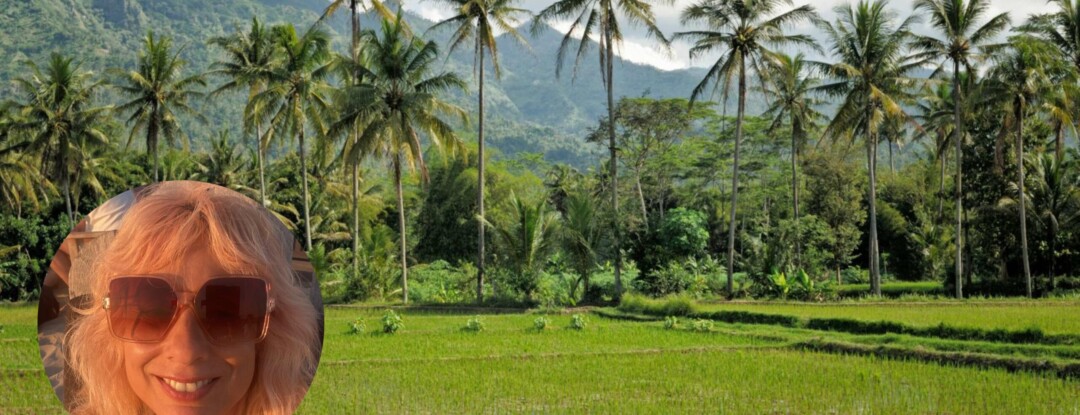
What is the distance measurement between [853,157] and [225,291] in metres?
36.9

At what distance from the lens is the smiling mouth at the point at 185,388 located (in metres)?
1.06

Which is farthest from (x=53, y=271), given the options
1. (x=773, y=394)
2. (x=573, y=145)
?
(x=573, y=145)

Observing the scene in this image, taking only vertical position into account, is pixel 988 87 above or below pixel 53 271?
above

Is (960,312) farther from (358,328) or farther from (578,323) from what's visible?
(358,328)

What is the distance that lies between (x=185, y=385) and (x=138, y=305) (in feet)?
0.40

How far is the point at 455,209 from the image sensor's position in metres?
32.8

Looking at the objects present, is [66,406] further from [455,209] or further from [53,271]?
[455,209]

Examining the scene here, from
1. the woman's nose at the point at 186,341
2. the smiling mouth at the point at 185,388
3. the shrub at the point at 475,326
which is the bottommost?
the shrub at the point at 475,326

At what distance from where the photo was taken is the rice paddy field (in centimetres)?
820

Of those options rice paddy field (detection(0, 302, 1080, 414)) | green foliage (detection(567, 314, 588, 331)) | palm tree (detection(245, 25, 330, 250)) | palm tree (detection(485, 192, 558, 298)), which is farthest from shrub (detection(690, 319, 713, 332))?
palm tree (detection(245, 25, 330, 250))

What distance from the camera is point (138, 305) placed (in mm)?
1028

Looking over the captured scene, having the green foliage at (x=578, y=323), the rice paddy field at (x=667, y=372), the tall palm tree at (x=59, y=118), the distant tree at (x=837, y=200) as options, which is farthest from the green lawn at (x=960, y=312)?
the tall palm tree at (x=59, y=118)

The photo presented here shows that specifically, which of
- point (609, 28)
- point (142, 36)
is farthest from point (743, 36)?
point (142, 36)

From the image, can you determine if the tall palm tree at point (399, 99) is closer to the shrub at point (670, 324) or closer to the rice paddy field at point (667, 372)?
the rice paddy field at point (667, 372)
